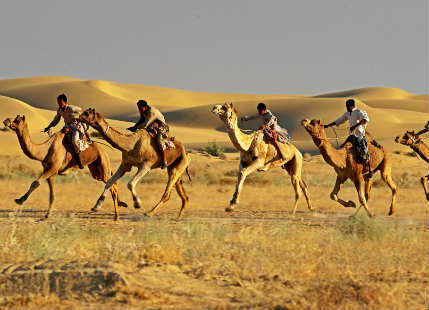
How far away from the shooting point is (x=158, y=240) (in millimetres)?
10539

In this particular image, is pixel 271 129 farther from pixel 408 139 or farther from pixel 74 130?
pixel 74 130

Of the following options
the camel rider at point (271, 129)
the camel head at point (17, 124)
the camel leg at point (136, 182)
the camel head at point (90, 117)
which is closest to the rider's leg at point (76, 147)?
the camel head at point (17, 124)

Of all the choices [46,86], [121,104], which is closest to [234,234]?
[121,104]

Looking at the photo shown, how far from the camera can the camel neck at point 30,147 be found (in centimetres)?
1465

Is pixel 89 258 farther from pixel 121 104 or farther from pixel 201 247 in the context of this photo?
pixel 121 104

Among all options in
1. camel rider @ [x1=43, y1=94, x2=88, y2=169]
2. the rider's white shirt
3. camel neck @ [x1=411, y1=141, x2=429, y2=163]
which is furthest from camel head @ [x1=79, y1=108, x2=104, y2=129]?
camel neck @ [x1=411, y1=141, x2=429, y2=163]

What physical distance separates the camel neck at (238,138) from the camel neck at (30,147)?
3.70 metres

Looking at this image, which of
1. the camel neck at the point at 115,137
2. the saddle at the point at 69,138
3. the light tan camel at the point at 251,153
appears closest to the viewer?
the camel neck at the point at 115,137

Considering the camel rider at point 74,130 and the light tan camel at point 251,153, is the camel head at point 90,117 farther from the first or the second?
the light tan camel at point 251,153

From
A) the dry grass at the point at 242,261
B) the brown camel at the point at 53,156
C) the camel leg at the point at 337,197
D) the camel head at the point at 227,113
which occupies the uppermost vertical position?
the camel head at the point at 227,113

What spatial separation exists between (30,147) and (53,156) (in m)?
0.48

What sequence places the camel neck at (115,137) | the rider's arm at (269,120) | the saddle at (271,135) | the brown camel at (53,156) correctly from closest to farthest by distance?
1. the camel neck at (115,137)
2. the brown camel at (53,156)
3. the saddle at (271,135)
4. the rider's arm at (269,120)

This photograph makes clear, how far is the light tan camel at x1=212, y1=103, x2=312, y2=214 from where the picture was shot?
46.3 feet

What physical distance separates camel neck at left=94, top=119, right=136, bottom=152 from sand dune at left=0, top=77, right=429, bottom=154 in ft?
179
